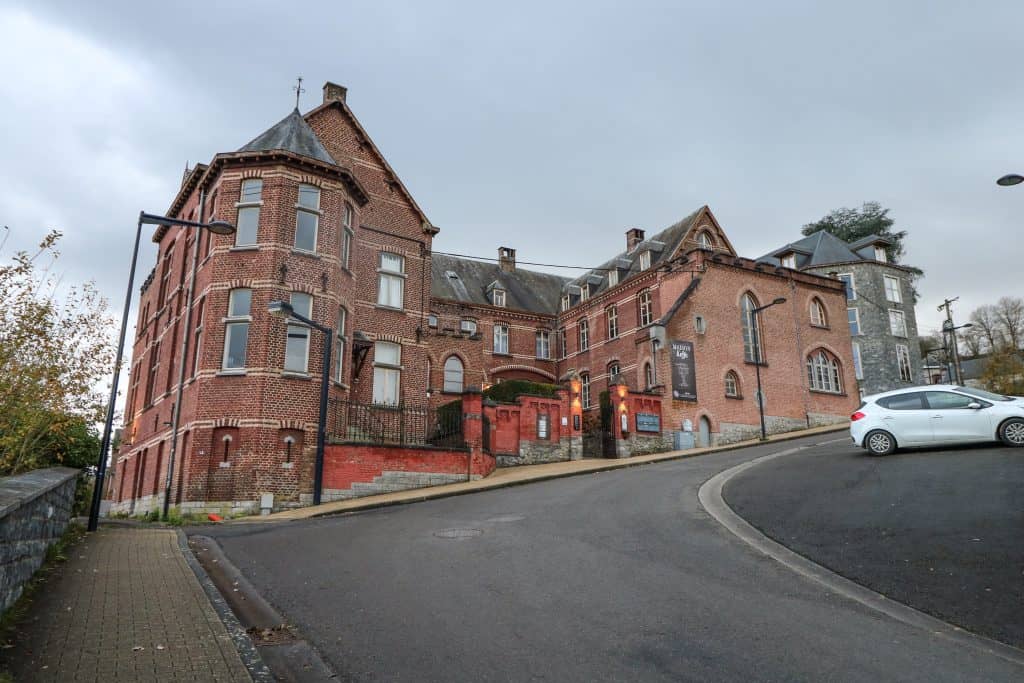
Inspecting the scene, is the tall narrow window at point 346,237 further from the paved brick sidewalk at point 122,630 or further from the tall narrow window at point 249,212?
the paved brick sidewalk at point 122,630

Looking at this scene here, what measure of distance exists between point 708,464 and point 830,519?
952 cm

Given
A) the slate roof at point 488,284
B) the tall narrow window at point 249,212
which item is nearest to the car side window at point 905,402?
the tall narrow window at point 249,212

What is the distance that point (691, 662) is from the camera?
5141 mm

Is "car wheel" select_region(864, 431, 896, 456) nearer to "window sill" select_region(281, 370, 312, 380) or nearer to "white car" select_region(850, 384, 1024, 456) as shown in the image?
"white car" select_region(850, 384, 1024, 456)

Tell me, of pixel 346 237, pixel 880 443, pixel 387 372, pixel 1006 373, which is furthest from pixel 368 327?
pixel 1006 373

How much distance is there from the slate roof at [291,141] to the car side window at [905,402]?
16.8 meters

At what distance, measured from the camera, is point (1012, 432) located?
14188 mm

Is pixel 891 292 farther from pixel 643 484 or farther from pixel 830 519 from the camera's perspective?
pixel 830 519

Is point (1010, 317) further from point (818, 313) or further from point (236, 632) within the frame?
point (236, 632)

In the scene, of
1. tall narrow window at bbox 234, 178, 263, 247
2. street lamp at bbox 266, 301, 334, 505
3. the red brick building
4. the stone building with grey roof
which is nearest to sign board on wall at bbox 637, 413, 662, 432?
the red brick building

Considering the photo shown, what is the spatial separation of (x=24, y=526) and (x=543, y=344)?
33931mm

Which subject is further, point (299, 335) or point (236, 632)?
point (299, 335)

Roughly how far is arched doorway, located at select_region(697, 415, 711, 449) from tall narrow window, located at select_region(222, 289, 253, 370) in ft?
63.9

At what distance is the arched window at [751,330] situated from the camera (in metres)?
32.1
